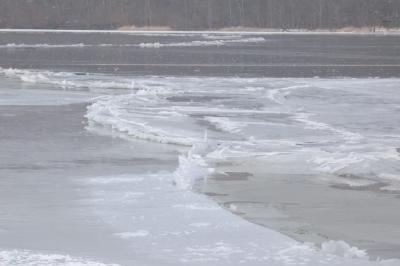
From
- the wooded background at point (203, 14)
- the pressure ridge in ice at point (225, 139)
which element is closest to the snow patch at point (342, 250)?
the pressure ridge in ice at point (225, 139)

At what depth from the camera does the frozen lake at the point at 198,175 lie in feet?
21.3

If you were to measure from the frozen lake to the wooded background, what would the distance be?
248 feet

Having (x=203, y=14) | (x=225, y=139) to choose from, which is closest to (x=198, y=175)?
(x=225, y=139)

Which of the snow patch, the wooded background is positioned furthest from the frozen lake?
the wooded background

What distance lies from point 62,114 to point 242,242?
31.3ft

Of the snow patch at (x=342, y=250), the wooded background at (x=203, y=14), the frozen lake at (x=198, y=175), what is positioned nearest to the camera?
the snow patch at (x=342, y=250)

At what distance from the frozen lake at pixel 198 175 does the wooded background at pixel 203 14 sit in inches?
2972

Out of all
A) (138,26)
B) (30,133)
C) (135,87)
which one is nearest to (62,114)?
(30,133)

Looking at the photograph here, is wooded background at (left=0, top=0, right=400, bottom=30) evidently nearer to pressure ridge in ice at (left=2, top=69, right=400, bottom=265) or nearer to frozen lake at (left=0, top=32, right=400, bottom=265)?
pressure ridge in ice at (left=2, top=69, right=400, bottom=265)

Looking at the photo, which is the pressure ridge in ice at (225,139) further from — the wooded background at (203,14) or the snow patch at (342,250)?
the wooded background at (203,14)

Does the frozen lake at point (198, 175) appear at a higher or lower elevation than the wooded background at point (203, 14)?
lower

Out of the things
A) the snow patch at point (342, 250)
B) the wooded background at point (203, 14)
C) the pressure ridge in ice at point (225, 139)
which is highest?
the wooded background at point (203, 14)

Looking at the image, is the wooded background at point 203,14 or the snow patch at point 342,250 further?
the wooded background at point 203,14

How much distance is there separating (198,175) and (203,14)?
301 feet
